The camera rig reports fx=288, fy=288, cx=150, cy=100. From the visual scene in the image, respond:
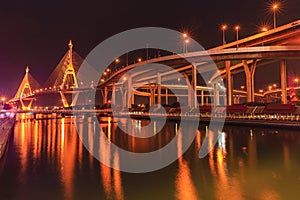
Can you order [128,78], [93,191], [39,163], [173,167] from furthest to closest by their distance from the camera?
[128,78]
[39,163]
[173,167]
[93,191]

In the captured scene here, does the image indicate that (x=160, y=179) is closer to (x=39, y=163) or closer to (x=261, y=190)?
(x=261, y=190)

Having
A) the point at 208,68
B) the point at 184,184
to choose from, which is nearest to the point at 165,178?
the point at 184,184

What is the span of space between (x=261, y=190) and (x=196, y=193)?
129 cm

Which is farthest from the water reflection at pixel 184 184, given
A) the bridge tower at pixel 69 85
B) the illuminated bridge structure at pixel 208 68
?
the bridge tower at pixel 69 85

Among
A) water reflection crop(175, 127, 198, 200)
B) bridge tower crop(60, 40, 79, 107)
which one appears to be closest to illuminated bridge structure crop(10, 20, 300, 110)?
bridge tower crop(60, 40, 79, 107)

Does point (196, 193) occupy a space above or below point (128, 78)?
below

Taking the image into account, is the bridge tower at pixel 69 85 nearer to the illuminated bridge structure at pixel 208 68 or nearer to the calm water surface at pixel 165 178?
the illuminated bridge structure at pixel 208 68

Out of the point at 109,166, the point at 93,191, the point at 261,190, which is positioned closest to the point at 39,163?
the point at 109,166

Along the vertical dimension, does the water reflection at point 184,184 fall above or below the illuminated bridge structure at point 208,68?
below

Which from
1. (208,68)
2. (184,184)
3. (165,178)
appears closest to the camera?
(184,184)

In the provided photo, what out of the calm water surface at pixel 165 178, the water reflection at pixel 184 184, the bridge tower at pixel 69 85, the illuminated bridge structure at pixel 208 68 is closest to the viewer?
the water reflection at pixel 184 184

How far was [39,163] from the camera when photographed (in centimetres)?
879

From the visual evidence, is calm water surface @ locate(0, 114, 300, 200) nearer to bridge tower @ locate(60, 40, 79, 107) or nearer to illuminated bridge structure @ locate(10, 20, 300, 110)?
illuminated bridge structure @ locate(10, 20, 300, 110)

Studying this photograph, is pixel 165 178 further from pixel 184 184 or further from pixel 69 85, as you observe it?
pixel 69 85
